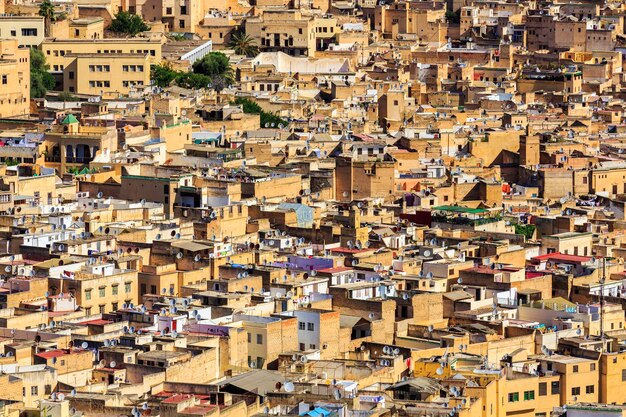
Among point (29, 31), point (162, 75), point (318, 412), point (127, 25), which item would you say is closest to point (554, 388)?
point (318, 412)

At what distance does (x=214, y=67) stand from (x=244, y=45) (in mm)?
6878

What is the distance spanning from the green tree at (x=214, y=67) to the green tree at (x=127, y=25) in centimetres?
547

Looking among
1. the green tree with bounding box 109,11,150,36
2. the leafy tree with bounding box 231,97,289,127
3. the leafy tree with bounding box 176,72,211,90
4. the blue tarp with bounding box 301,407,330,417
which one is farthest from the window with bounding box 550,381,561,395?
the green tree with bounding box 109,11,150,36

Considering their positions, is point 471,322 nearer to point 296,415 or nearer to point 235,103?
point 296,415

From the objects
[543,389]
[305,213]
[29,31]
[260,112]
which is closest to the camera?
[543,389]

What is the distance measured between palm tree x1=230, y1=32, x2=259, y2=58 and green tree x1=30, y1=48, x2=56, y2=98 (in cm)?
1133

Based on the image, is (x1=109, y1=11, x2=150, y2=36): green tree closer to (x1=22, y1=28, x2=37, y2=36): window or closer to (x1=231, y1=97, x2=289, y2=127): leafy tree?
(x1=22, y1=28, x2=37, y2=36): window

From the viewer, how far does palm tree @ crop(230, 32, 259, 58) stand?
295 feet

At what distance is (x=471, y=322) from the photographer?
163 ft

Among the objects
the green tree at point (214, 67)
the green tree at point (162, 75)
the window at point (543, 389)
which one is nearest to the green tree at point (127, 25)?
the green tree at point (214, 67)

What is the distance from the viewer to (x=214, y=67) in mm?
83500

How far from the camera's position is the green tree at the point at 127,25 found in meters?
89.5

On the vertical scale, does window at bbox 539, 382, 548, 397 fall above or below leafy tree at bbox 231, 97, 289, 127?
below

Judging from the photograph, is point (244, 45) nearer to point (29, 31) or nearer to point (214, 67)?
point (214, 67)
